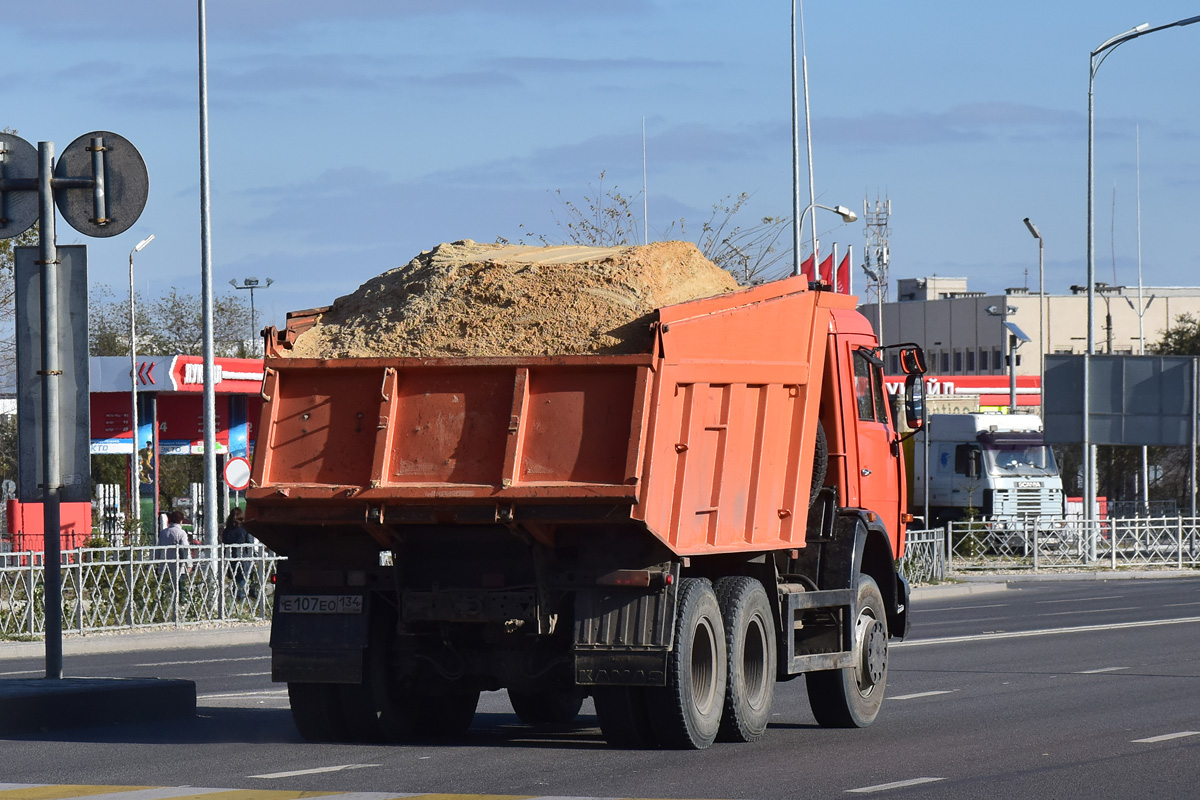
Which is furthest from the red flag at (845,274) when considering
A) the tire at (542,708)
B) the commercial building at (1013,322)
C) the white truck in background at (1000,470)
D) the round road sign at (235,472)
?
the commercial building at (1013,322)

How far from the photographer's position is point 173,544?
27.7 meters

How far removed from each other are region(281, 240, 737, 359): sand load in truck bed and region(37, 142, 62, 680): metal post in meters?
2.45

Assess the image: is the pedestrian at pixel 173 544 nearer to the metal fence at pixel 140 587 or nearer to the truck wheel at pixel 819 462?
the metal fence at pixel 140 587

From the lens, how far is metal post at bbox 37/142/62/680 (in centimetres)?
1276

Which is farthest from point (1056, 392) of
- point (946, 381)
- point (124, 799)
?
point (946, 381)

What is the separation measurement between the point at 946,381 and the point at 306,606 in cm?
6988

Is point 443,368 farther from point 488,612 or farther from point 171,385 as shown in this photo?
point 171,385

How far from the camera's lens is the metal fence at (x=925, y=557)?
1367 inches

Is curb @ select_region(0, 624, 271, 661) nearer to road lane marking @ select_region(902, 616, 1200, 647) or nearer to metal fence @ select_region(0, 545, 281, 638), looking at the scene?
→ metal fence @ select_region(0, 545, 281, 638)

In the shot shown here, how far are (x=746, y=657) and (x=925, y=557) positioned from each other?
24470mm

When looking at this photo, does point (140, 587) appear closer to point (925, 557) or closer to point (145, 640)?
point (145, 640)

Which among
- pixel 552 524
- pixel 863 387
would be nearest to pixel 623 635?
pixel 552 524

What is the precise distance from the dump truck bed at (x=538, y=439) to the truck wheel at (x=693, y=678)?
1.08 feet

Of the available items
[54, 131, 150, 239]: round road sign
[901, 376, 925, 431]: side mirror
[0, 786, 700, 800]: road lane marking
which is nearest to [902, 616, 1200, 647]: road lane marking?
[901, 376, 925, 431]: side mirror
